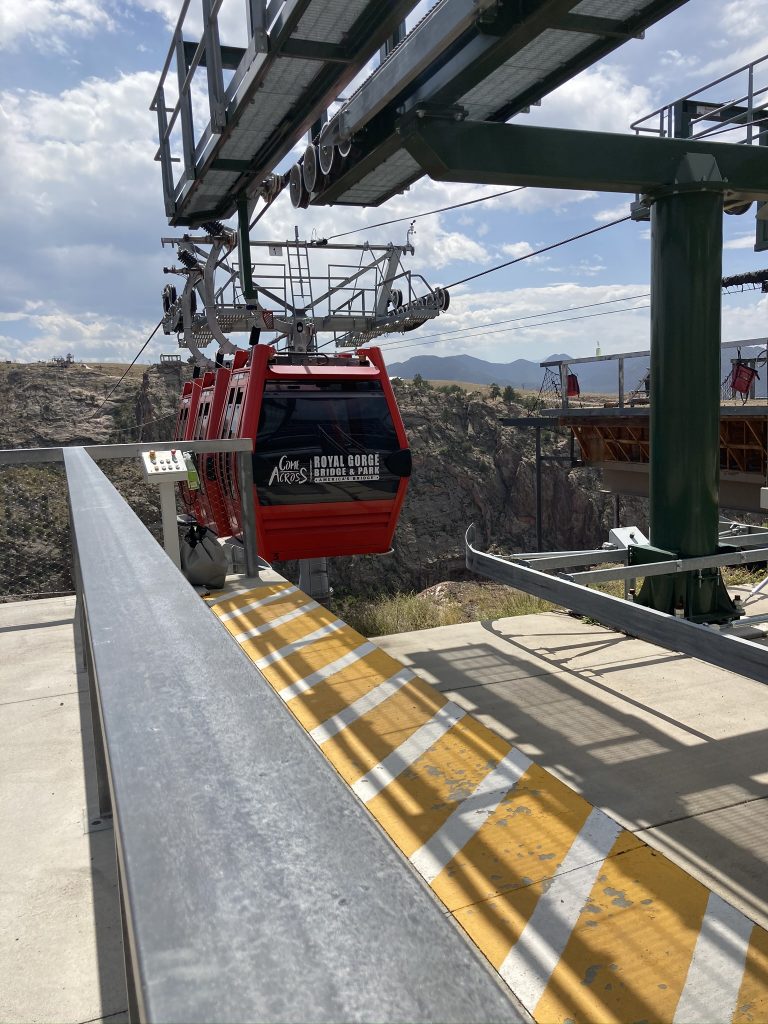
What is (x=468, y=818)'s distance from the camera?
367cm

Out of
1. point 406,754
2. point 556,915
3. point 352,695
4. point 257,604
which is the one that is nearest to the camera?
point 556,915

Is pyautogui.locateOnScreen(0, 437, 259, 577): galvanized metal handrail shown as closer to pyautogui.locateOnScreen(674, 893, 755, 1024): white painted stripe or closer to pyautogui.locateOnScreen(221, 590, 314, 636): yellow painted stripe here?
pyautogui.locateOnScreen(221, 590, 314, 636): yellow painted stripe

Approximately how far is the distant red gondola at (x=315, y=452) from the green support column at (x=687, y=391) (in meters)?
3.75

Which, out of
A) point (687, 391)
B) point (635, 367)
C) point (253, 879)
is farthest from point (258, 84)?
point (635, 367)

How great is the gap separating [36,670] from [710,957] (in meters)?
5.05

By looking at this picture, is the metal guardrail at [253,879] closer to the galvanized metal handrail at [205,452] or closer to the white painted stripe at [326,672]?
the white painted stripe at [326,672]

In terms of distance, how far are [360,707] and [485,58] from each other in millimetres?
3996

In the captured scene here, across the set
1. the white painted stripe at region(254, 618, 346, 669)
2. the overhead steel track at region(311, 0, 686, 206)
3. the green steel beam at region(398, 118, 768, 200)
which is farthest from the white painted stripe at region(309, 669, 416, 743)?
the overhead steel track at region(311, 0, 686, 206)

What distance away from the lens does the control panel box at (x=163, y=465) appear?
22.1 feet

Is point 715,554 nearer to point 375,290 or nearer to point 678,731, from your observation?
point 678,731

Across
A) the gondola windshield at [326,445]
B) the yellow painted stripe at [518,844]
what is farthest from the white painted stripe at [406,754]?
the gondola windshield at [326,445]

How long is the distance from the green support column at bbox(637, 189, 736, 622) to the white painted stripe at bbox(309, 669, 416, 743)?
7.91ft

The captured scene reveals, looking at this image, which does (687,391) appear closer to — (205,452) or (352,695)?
(352,695)

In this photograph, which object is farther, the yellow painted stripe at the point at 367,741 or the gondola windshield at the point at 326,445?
the gondola windshield at the point at 326,445
